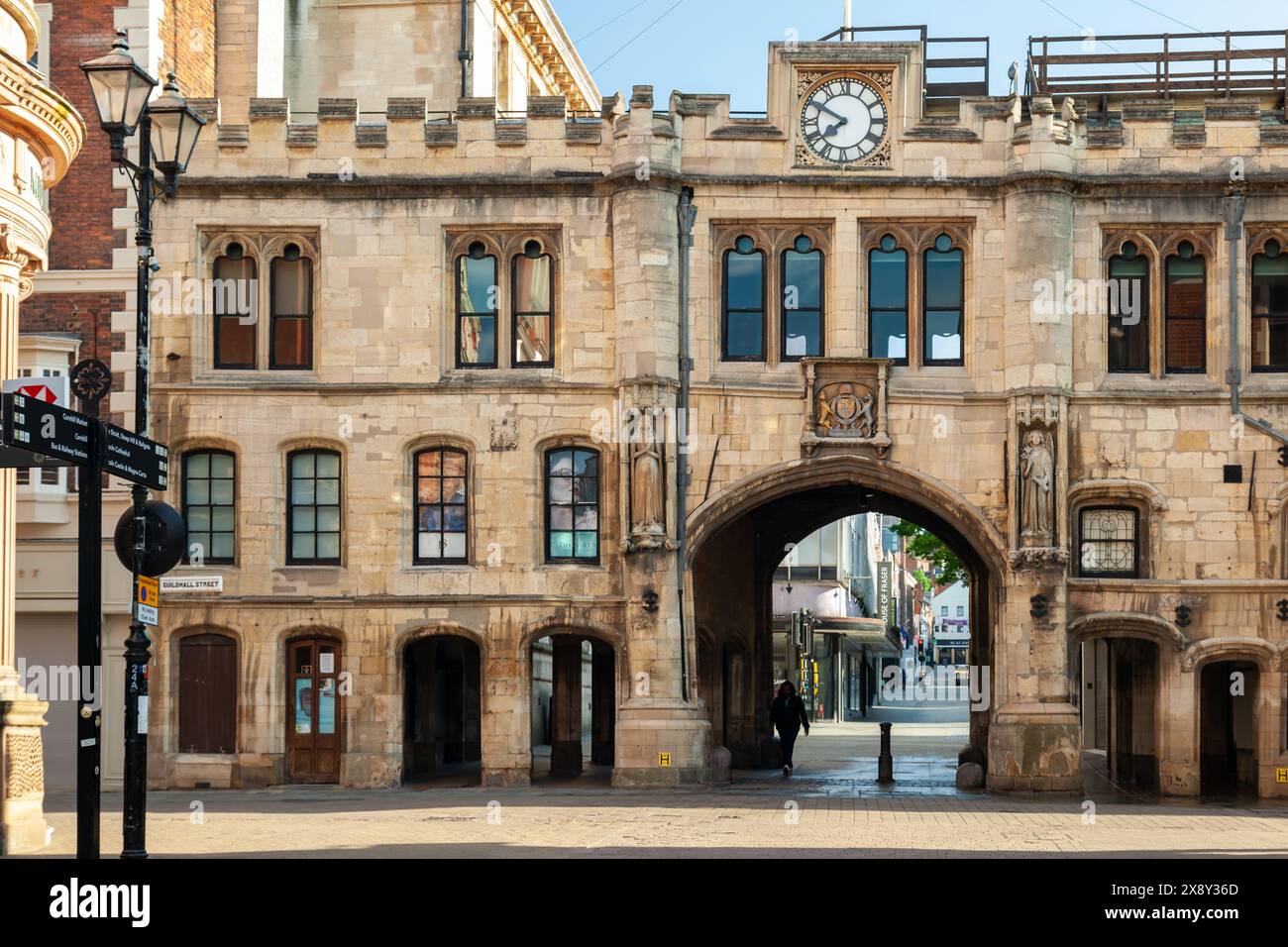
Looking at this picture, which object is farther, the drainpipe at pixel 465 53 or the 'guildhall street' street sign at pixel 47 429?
the drainpipe at pixel 465 53

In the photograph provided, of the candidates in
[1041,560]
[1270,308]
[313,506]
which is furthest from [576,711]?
[1270,308]

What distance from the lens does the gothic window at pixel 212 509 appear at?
34.0m

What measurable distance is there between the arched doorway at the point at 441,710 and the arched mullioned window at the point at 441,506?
1639 millimetres

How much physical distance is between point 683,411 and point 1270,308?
10.3m

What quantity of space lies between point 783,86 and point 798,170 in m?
1.49

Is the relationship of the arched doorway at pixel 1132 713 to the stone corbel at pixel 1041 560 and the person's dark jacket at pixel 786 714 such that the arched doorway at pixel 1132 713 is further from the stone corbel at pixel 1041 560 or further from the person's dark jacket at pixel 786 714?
the person's dark jacket at pixel 786 714

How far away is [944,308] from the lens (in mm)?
34125

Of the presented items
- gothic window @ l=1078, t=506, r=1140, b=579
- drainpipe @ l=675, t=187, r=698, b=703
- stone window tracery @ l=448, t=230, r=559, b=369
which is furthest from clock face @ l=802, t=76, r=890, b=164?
gothic window @ l=1078, t=506, r=1140, b=579

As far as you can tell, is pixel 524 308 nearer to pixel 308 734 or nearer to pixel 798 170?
pixel 798 170

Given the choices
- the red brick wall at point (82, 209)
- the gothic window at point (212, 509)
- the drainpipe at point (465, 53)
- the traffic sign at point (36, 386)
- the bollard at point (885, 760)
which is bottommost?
the bollard at point (885, 760)

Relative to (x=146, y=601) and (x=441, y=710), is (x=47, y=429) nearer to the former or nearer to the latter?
(x=146, y=601)

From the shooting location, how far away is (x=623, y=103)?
3409cm

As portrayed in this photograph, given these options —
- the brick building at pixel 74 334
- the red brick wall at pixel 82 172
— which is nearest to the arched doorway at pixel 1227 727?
the brick building at pixel 74 334
